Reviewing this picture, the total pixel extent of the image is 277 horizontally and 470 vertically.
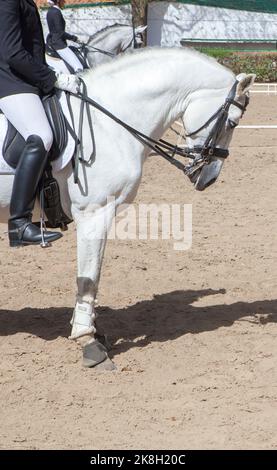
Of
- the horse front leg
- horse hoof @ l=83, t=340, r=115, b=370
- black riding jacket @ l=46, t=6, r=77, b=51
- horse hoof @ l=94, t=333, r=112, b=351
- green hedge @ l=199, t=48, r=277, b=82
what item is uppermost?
the horse front leg

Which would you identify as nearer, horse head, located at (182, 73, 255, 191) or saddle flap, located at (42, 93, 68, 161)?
saddle flap, located at (42, 93, 68, 161)

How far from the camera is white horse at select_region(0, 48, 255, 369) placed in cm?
549

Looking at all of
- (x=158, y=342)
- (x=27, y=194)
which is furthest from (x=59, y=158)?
(x=158, y=342)

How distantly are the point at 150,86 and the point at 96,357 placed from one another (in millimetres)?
1918

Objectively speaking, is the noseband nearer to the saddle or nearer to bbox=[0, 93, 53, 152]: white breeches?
the saddle

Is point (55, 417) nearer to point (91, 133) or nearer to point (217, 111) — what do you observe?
point (91, 133)

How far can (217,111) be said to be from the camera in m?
5.63

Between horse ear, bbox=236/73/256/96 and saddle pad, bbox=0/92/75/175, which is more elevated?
horse ear, bbox=236/73/256/96

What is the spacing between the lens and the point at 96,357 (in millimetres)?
5582

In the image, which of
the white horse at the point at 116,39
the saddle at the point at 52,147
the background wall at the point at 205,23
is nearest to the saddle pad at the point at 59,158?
the saddle at the point at 52,147

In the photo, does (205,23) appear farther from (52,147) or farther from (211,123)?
(52,147)

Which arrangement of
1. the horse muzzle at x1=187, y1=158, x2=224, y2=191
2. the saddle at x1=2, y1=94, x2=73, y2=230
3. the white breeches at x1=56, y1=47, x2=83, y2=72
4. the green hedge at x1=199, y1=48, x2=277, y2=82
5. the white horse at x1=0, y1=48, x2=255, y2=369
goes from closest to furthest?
the saddle at x1=2, y1=94, x2=73, y2=230, the white horse at x1=0, y1=48, x2=255, y2=369, the horse muzzle at x1=187, y1=158, x2=224, y2=191, the white breeches at x1=56, y1=47, x2=83, y2=72, the green hedge at x1=199, y1=48, x2=277, y2=82

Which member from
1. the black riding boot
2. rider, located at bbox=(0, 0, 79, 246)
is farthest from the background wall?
the black riding boot
